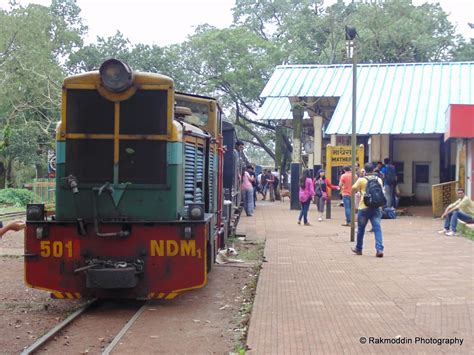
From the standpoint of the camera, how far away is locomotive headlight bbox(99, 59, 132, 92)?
307 inches

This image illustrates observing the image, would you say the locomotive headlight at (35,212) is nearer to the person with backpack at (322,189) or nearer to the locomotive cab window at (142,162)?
the locomotive cab window at (142,162)

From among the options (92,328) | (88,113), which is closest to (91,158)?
(88,113)

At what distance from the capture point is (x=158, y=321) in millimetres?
7285

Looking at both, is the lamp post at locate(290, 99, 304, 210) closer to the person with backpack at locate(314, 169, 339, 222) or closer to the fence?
the person with backpack at locate(314, 169, 339, 222)

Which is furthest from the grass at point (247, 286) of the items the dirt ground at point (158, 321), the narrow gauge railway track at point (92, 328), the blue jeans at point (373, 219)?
the blue jeans at point (373, 219)

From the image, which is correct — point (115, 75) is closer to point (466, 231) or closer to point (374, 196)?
point (374, 196)

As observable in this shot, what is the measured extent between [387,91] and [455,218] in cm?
1070

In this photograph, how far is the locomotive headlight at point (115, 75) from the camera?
307 inches

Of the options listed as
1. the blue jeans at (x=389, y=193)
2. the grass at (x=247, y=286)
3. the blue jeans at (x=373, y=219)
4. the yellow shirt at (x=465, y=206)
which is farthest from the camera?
the blue jeans at (x=389, y=193)

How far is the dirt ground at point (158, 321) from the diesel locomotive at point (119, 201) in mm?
366

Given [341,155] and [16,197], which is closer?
[341,155]

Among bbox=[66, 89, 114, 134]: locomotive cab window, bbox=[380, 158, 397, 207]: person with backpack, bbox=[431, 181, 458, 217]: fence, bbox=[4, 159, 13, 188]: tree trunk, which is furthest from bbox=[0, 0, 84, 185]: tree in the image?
bbox=[66, 89, 114, 134]: locomotive cab window

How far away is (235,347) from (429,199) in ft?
74.4

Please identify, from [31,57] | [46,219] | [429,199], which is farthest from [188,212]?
[31,57]
